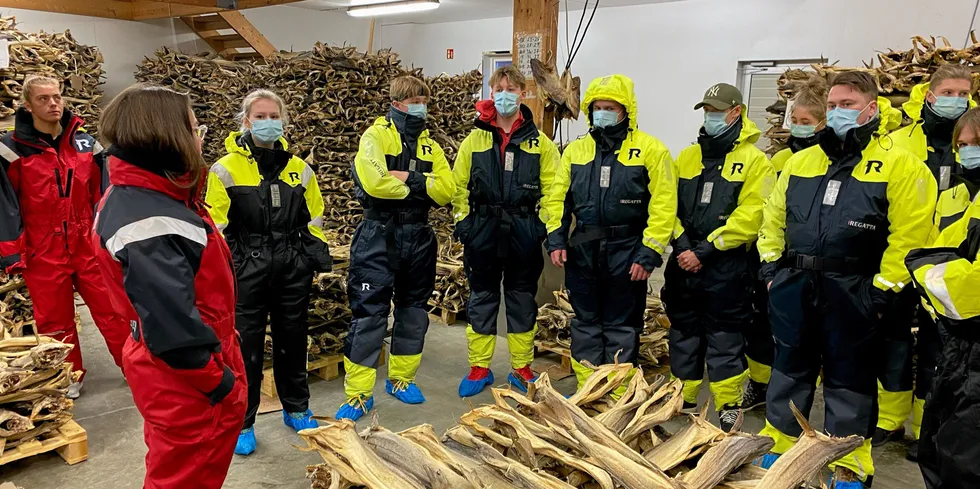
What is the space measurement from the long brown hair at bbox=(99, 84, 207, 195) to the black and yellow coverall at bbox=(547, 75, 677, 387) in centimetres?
251

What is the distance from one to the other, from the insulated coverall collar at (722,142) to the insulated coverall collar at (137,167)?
300 cm

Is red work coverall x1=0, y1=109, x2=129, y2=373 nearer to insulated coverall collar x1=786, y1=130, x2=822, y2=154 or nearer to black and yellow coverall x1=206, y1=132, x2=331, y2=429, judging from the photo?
black and yellow coverall x1=206, y1=132, x2=331, y2=429

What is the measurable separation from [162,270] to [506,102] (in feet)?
9.08

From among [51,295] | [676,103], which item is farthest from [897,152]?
[676,103]

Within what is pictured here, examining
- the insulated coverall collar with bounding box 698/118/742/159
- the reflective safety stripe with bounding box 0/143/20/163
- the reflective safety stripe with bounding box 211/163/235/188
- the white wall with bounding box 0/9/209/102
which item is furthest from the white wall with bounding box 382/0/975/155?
the reflective safety stripe with bounding box 0/143/20/163

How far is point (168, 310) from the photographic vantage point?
2.01m

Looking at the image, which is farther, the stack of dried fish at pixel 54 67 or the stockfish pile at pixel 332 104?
the stockfish pile at pixel 332 104

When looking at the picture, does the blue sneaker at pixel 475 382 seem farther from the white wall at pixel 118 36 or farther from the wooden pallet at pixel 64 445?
the white wall at pixel 118 36

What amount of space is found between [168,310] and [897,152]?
126 inches

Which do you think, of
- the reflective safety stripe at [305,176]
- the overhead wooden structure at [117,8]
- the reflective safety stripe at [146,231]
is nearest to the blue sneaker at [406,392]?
the reflective safety stripe at [305,176]

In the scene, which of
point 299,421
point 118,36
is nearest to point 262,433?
point 299,421

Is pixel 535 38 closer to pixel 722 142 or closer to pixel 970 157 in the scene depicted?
pixel 722 142

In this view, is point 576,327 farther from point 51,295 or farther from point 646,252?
point 51,295

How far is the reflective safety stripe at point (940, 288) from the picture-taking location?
7.57 feet
